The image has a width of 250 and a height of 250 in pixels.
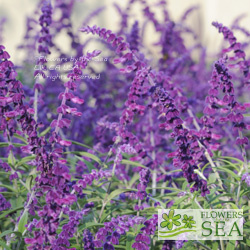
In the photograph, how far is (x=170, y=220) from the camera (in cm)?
278

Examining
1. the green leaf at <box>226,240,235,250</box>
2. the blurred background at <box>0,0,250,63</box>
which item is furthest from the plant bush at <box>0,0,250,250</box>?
the blurred background at <box>0,0,250,63</box>

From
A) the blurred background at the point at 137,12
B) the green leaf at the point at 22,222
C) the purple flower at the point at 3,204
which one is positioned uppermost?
the blurred background at the point at 137,12

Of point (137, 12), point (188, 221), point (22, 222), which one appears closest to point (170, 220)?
point (188, 221)

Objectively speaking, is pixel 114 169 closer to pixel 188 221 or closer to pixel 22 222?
pixel 188 221

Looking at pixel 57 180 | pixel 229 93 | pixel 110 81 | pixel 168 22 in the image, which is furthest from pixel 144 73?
pixel 110 81

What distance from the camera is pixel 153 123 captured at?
487 cm

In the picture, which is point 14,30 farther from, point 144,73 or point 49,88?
point 144,73

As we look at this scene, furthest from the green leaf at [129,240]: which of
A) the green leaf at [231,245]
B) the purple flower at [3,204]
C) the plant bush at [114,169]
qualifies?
the purple flower at [3,204]

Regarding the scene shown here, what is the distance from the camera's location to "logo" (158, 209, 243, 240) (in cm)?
273

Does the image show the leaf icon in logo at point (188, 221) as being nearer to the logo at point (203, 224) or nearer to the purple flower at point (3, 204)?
the logo at point (203, 224)

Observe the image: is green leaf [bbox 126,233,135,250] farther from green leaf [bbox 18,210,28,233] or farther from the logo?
green leaf [bbox 18,210,28,233]

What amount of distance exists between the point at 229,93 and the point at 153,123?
2051 millimetres

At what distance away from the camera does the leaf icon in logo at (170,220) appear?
2729mm

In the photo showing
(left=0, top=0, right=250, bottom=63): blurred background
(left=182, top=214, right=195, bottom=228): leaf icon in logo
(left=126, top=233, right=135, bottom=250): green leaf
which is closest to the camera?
(left=126, top=233, right=135, bottom=250): green leaf
